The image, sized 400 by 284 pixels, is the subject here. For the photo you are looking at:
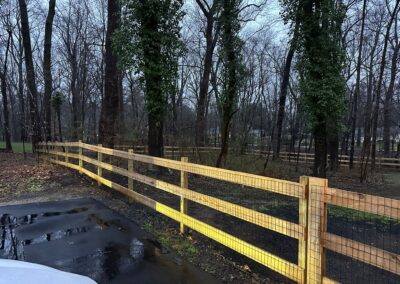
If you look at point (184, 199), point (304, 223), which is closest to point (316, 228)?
point (304, 223)

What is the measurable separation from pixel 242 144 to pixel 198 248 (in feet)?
52.1

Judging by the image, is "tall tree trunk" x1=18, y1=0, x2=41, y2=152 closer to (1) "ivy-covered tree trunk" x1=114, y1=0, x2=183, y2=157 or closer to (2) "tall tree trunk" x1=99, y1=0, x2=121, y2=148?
(2) "tall tree trunk" x1=99, y1=0, x2=121, y2=148

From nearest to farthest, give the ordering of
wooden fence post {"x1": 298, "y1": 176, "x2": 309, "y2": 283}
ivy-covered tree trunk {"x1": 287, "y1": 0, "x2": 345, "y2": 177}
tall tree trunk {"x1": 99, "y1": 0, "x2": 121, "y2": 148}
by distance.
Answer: wooden fence post {"x1": 298, "y1": 176, "x2": 309, "y2": 283} → tall tree trunk {"x1": 99, "y1": 0, "x2": 121, "y2": 148} → ivy-covered tree trunk {"x1": 287, "y1": 0, "x2": 345, "y2": 177}

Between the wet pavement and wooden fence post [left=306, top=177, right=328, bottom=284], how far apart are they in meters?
1.29

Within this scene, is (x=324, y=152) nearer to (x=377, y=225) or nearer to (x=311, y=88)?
(x=311, y=88)

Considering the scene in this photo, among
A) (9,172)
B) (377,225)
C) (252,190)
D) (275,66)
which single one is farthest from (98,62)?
(377,225)

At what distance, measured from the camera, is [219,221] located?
720 cm

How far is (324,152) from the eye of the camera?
17.4 m

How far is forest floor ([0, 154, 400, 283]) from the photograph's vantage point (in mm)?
4977

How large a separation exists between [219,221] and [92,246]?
101 inches

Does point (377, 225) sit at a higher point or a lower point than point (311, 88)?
lower

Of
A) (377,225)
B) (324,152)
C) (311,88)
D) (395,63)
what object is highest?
(395,63)

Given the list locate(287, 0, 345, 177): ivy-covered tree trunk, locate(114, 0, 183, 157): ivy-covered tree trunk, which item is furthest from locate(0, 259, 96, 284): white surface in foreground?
locate(287, 0, 345, 177): ivy-covered tree trunk

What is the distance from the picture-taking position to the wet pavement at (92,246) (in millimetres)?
4598
